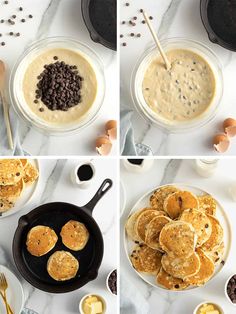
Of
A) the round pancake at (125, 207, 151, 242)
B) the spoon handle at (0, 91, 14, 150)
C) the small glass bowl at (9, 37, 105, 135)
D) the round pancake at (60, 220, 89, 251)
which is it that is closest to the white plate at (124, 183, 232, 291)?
the round pancake at (125, 207, 151, 242)

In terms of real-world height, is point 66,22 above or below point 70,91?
above

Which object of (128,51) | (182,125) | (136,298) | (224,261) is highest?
(128,51)

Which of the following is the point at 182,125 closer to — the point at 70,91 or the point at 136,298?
the point at 70,91

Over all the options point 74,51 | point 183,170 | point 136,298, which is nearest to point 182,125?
point 183,170

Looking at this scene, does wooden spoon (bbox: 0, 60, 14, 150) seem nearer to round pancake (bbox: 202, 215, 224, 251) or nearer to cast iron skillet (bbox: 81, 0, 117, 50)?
cast iron skillet (bbox: 81, 0, 117, 50)

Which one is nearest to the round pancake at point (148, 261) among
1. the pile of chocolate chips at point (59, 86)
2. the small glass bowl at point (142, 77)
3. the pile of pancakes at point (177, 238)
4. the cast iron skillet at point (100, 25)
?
the pile of pancakes at point (177, 238)

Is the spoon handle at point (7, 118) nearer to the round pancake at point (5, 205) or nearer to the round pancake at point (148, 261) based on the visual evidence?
the round pancake at point (5, 205)
